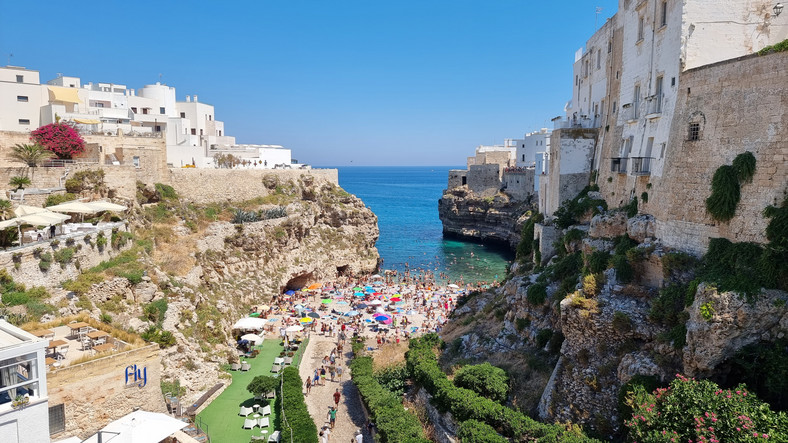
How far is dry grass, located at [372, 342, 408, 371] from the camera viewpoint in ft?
72.9

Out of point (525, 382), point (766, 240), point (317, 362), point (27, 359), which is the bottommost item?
point (317, 362)

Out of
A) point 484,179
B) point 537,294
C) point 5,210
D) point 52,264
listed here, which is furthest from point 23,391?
point 484,179

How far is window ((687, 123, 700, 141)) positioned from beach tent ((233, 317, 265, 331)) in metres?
21.0

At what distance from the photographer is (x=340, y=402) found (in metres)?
20.5

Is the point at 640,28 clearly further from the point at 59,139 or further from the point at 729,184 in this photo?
the point at 59,139

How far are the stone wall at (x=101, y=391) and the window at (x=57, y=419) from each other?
0.08 meters

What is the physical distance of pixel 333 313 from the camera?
31.8 metres

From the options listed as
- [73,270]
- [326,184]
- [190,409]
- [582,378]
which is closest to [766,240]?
[582,378]

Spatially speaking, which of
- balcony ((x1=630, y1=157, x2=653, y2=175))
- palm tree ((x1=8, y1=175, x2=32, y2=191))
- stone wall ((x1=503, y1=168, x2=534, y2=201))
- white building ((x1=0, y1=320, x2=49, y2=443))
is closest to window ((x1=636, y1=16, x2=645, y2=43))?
balcony ((x1=630, y1=157, x2=653, y2=175))

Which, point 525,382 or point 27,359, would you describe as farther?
point 525,382

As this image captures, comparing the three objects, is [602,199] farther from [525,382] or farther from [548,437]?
[548,437]

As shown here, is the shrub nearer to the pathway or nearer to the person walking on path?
the pathway

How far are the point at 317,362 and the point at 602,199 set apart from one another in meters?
15.5

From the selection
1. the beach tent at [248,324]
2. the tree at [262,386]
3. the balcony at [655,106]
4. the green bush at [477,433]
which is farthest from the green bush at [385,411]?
the balcony at [655,106]
